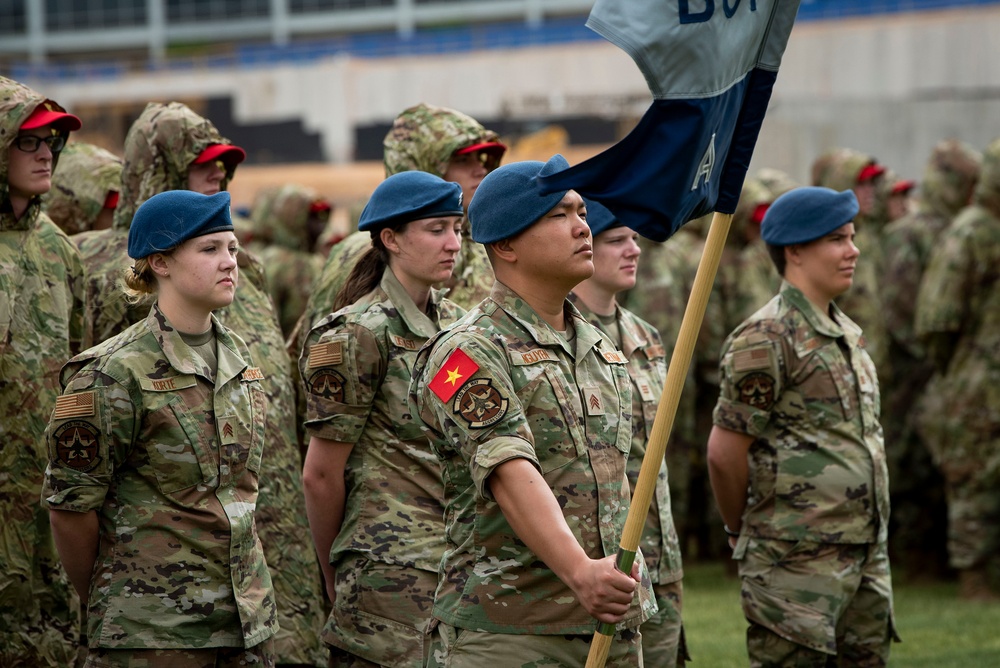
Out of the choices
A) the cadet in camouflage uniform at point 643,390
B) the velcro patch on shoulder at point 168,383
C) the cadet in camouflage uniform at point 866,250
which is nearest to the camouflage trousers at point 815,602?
the cadet in camouflage uniform at point 643,390

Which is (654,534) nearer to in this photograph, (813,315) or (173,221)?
(813,315)

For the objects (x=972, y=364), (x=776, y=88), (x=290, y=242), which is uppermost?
(x=972, y=364)

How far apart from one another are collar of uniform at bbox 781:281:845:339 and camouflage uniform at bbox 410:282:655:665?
2.12 m

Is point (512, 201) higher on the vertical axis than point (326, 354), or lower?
higher

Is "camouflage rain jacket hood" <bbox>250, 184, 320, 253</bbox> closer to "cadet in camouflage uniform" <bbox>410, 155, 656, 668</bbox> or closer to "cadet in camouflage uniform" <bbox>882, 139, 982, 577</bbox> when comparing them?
"cadet in camouflage uniform" <bbox>882, 139, 982, 577</bbox>

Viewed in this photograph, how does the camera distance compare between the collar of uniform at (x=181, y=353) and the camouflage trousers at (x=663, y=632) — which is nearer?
the collar of uniform at (x=181, y=353)

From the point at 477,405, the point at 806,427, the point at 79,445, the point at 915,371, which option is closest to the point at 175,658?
the point at 79,445

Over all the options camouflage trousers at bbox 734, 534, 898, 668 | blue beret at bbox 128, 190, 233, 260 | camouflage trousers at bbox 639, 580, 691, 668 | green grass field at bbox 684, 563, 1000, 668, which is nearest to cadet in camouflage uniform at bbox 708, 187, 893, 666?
camouflage trousers at bbox 734, 534, 898, 668

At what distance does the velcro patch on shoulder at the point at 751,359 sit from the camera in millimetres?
5941

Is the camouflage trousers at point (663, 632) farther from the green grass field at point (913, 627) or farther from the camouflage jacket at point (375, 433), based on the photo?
the green grass field at point (913, 627)

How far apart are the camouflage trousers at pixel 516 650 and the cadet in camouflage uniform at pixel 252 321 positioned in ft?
7.12

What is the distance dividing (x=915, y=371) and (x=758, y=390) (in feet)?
18.9

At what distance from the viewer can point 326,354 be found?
Answer: 5.18m

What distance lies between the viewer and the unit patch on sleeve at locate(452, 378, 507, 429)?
12.4 feet
